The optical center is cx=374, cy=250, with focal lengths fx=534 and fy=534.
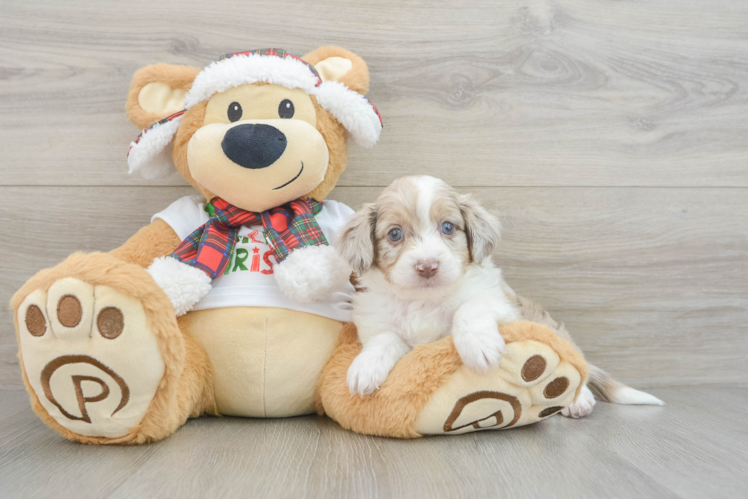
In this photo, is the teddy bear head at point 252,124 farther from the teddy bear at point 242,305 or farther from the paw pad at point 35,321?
the paw pad at point 35,321

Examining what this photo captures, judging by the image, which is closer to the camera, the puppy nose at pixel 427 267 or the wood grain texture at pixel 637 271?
the puppy nose at pixel 427 267

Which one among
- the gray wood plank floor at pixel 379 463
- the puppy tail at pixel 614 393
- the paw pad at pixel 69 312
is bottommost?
the puppy tail at pixel 614 393

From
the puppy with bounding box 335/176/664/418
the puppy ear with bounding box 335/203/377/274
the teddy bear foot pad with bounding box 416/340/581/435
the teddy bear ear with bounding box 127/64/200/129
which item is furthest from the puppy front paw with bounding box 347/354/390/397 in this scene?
the teddy bear ear with bounding box 127/64/200/129

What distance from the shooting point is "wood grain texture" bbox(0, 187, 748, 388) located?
1.81 metres

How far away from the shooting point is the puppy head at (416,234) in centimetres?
123

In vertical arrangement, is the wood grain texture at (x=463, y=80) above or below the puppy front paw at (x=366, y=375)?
above

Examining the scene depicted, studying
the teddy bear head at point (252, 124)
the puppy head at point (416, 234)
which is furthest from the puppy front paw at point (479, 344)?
the teddy bear head at point (252, 124)

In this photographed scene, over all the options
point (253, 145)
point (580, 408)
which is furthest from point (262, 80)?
point (580, 408)

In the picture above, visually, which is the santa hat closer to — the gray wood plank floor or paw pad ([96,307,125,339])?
paw pad ([96,307,125,339])

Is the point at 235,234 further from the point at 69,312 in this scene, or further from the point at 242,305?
the point at 69,312

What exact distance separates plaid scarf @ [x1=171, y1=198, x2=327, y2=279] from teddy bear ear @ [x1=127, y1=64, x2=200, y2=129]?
29cm

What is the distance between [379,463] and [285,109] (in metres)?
0.89

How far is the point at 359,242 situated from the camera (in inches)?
50.6

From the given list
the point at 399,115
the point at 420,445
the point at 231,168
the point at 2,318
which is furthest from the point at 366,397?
the point at 2,318
